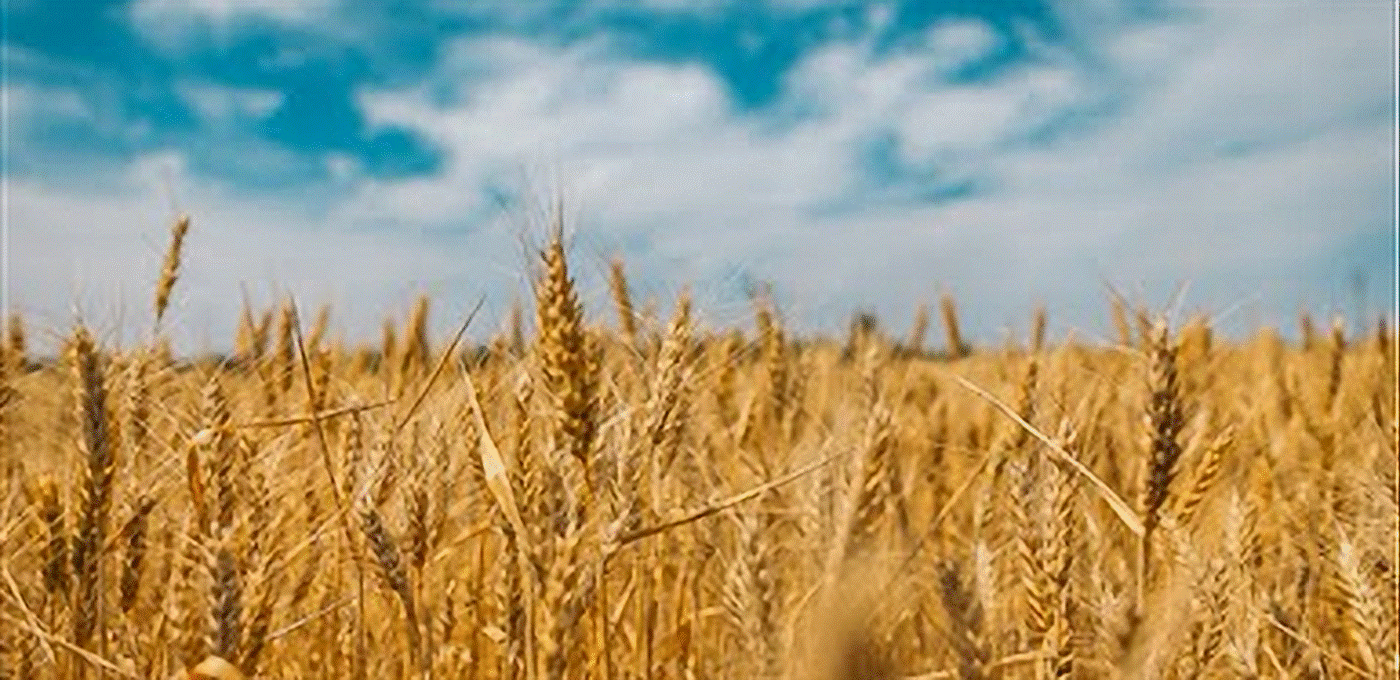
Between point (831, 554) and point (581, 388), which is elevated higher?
point (581, 388)

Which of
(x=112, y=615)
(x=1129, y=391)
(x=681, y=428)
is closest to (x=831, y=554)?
(x=681, y=428)

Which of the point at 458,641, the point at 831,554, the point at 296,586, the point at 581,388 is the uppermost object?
the point at 581,388

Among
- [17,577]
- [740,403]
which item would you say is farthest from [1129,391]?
[17,577]

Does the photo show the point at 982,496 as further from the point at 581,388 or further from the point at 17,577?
the point at 17,577

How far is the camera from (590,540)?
6.67ft

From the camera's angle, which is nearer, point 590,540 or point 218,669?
point 218,669

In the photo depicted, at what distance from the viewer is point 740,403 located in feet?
15.8

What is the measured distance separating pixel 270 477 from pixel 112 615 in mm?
583

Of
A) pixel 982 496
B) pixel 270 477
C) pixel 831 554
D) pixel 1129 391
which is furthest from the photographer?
pixel 1129 391

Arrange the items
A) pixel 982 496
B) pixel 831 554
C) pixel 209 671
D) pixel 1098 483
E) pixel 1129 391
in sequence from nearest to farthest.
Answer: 1. pixel 831 554
2. pixel 209 671
3. pixel 1098 483
4. pixel 982 496
5. pixel 1129 391

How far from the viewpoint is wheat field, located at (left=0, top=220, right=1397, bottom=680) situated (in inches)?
61.3

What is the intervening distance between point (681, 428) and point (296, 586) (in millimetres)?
693

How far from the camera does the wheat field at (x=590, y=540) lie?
5.11ft

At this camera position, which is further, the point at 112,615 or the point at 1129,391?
the point at 1129,391
